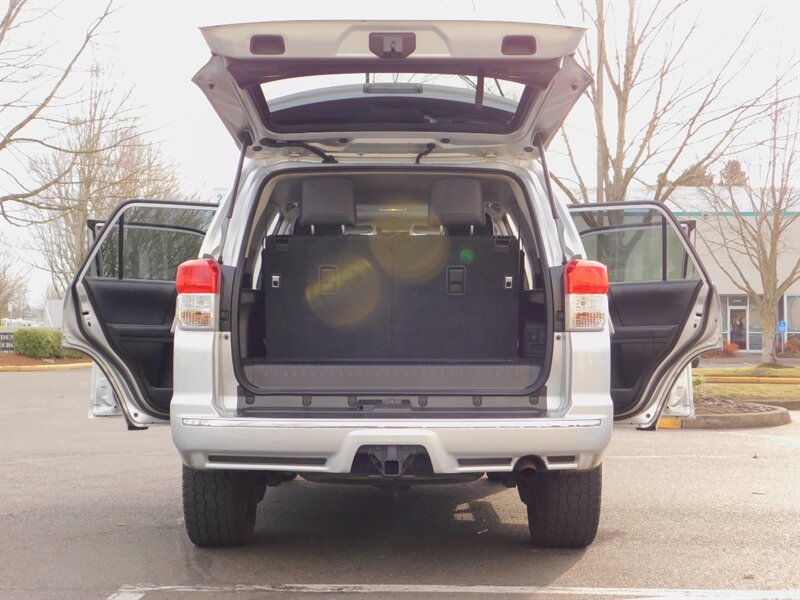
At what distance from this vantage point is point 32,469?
739cm

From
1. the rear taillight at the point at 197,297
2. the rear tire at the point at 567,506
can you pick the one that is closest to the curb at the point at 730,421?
the rear tire at the point at 567,506

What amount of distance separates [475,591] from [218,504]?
4.28 ft

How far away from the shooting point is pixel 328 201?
4.66 metres

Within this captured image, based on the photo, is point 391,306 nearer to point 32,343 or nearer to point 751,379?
point 751,379

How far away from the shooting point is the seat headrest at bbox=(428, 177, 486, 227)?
4.71 m

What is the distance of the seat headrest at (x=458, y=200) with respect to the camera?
4.71 metres

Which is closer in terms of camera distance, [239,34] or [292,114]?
[239,34]

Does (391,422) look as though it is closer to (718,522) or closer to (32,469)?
(718,522)

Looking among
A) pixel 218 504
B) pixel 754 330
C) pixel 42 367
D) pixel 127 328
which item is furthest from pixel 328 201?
pixel 754 330

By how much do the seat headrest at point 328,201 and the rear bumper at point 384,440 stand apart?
1231 mm

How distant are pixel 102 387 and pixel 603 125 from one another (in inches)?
327

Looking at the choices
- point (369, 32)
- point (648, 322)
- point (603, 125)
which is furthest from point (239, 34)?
point (603, 125)

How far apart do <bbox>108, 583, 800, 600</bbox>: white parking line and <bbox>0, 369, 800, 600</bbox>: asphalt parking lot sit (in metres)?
0.01

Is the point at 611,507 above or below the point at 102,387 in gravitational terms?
below
